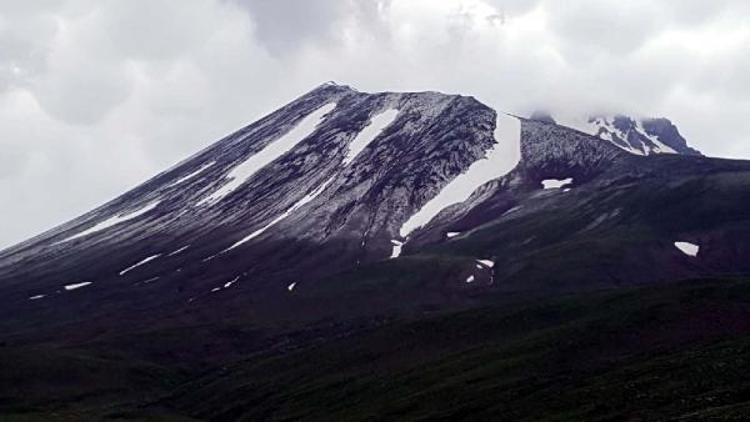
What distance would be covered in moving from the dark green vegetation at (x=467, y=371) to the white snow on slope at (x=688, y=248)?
39.2 meters

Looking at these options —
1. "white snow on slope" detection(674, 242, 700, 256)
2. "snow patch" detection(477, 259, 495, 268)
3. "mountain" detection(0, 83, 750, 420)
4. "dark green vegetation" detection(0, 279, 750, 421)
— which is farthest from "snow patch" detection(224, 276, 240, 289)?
"white snow on slope" detection(674, 242, 700, 256)

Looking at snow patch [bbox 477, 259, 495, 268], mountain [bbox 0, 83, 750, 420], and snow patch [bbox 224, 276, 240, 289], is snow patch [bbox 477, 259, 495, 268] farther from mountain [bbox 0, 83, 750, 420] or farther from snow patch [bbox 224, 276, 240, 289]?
snow patch [bbox 224, 276, 240, 289]

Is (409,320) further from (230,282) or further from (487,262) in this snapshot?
(230,282)

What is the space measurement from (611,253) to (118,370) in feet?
286

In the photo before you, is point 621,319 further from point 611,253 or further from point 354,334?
point 611,253

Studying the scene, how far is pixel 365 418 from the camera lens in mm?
84062

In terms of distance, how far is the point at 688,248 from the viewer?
16338 centimetres

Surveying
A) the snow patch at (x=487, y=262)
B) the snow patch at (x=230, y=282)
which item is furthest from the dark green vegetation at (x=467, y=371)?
the snow patch at (x=230, y=282)

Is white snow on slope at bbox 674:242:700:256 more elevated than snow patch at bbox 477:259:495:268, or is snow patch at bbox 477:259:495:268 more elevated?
snow patch at bbox 477:259:495:268

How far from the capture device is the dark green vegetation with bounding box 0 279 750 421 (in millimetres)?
71000

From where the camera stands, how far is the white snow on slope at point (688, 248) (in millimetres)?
161375

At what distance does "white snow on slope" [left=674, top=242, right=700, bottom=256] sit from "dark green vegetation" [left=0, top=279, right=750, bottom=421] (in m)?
39.2

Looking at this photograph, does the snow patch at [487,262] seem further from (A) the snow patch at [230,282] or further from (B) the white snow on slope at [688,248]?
(A) the snow patch at [230,282]

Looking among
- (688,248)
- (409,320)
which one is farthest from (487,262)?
(409,320)
